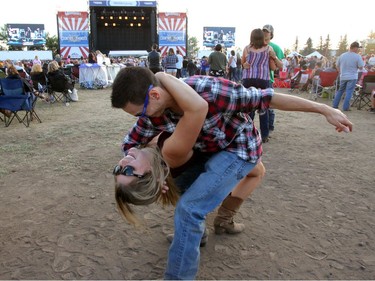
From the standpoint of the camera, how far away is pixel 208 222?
2826 mm

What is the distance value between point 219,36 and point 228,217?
106 ft

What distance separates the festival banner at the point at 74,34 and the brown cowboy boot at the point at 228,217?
66.5 ft

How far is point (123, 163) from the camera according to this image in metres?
1.77

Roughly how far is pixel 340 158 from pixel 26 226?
3.81 metres

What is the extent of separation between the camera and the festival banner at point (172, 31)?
66.9 ft

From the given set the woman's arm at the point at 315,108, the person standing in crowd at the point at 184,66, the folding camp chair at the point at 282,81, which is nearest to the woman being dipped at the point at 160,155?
the woman's arm at the point at 315,108

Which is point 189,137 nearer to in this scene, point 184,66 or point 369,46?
point 184,66

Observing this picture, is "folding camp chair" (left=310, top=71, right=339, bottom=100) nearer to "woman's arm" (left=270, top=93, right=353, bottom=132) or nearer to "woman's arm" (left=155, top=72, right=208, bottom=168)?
"woman's arm" (left=270, top=93, right=353, bottom=132)

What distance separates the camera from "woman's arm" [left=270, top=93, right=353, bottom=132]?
71.3 inches

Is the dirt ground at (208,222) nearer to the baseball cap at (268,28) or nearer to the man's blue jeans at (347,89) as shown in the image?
the baseball cap at (268,28)

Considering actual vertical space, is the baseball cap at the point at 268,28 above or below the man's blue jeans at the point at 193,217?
above

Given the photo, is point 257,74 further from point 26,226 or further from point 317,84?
point 317,84

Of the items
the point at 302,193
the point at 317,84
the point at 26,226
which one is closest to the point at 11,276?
the point at 26,226

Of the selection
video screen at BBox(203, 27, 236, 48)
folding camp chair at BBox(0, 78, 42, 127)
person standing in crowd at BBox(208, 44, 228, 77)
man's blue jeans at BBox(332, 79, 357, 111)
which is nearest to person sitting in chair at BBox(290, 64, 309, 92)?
person standing in crowd at BBox(208, 44, 228, 77)
